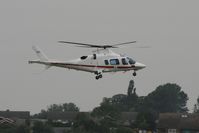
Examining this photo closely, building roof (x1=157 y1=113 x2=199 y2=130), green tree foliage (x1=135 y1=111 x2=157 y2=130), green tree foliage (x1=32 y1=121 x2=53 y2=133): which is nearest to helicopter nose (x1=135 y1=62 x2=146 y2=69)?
green tree foliage (x1=32 y1=121 x2=53 y2=133)

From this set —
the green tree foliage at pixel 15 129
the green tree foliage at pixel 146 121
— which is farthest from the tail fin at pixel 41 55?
the green tree foliage at pixel 146 121

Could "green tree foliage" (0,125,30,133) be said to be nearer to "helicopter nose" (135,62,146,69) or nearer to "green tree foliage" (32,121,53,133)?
"green tree foliage" (32,121,53,133)

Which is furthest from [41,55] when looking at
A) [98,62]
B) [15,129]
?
[15,129]

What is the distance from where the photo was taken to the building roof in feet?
609

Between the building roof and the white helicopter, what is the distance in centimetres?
8146

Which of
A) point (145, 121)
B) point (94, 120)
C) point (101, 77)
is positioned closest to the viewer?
point (101, 77)

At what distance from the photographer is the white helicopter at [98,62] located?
99062 mm

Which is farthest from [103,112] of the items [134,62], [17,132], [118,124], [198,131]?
[134,62]

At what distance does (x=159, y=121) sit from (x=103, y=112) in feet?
40.6

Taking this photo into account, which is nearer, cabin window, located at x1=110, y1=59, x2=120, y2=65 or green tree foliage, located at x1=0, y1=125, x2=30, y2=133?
cabin window, located at x1=110, y1=59, x2=120, y2=65

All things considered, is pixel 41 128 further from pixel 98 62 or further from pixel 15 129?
pixel 98 62

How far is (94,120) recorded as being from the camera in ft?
555

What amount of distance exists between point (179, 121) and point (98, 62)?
9469cm

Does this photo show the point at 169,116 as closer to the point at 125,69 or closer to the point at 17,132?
the point at 17,132
